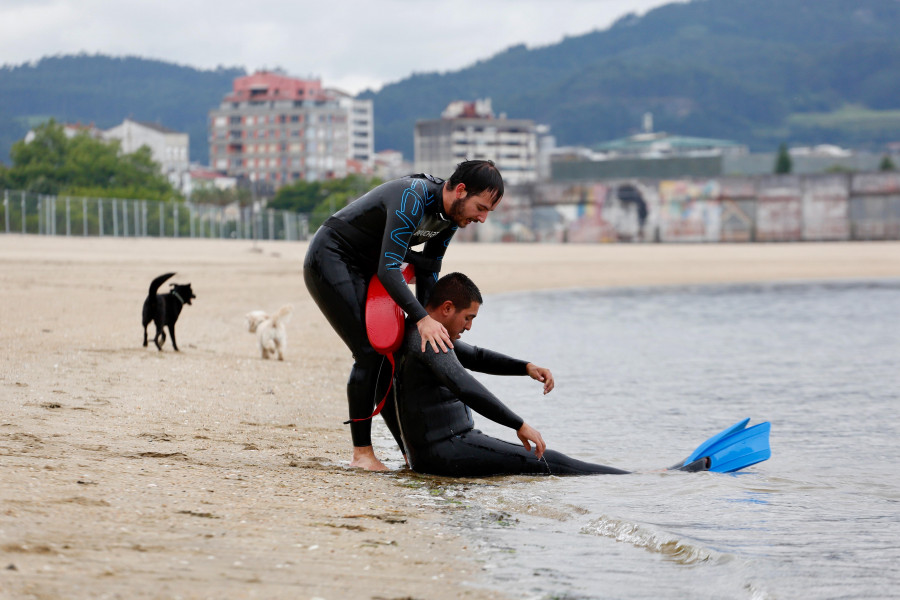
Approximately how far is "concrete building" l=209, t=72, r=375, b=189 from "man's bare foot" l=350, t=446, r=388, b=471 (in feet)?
497

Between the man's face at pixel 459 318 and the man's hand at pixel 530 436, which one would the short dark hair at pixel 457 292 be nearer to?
the man's face at pixel 459 318

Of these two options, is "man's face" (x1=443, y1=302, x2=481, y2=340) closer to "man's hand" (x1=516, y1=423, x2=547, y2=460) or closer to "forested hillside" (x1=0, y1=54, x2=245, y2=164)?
"man's hand" (x1=516, y1=423, x2=547, y2=460)

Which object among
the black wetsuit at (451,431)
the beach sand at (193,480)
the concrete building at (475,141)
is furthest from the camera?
the concrete building at (475,141)

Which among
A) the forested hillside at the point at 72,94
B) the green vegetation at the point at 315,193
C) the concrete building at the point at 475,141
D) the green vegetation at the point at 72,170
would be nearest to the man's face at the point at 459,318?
the green vegetation at the point at 72,170

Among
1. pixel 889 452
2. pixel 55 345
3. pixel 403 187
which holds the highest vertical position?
pixel 403 187

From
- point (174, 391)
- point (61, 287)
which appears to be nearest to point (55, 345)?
point (174, 391)

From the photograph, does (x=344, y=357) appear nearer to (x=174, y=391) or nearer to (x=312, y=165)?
(x=174, y=391)

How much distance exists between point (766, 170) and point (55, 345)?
78748 mm

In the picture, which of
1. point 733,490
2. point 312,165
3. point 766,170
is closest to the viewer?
point 733,490

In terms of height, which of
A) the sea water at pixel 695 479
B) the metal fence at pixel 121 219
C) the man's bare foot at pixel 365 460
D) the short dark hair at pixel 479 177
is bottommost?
the sea water at pixel 695 479

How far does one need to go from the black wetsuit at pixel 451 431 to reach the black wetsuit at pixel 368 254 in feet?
0.58

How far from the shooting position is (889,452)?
608 centimetres

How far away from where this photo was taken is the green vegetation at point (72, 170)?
62.9 meters

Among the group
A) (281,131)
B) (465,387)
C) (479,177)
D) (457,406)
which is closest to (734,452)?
(457,406)
